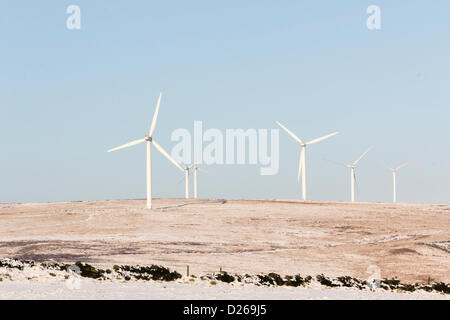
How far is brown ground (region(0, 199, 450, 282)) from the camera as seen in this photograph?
44844mm

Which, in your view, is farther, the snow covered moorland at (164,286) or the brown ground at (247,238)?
the brown ground at (247,238)

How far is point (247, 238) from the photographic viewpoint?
61031 mm

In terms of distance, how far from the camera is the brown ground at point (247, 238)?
44844 millimetres

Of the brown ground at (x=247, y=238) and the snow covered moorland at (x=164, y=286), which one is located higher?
the snow covered moorland at (x=164, y=286)

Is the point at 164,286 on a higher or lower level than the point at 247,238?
higher

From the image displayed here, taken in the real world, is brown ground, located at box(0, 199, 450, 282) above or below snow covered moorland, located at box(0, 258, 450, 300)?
below

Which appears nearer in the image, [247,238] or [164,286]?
[164,286]

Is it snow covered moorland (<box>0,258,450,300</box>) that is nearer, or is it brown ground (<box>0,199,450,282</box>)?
snow covered moorland (<box>0,258,450,300</box>)
